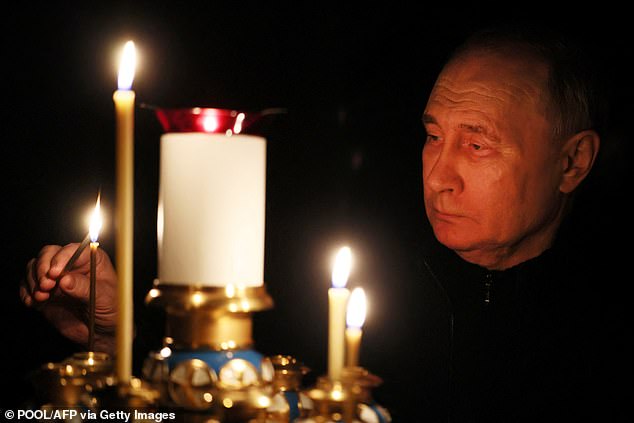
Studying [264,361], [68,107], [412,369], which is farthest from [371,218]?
[264,361]

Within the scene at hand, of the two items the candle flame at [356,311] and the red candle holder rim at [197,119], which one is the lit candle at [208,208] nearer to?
the red candle holder rim at [197,119]

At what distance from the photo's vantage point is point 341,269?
102cm

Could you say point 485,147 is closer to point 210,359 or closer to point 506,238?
point 506,238

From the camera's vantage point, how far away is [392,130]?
315 cm

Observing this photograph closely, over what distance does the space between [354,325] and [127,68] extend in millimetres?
394

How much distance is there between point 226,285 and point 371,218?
90.3 inches

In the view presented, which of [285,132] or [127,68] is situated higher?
[285,132]

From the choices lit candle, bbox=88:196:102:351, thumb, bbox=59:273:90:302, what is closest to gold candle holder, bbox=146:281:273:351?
lit candle, bbox=88:196:102:351

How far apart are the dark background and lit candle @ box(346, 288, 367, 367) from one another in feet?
4.14

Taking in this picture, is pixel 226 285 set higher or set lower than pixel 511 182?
lower

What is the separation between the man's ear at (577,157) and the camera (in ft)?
7.80

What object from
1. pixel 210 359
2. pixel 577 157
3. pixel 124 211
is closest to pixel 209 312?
pixel 210 359

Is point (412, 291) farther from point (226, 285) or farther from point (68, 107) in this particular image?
point (226, 285)

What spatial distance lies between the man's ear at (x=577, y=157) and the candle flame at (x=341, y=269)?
1484 millimetres
